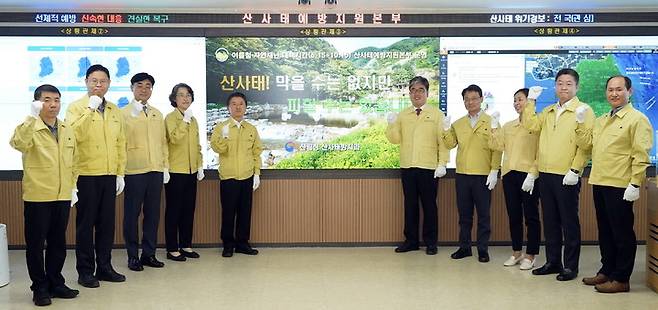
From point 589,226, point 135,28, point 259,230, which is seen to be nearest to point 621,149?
point 589,226

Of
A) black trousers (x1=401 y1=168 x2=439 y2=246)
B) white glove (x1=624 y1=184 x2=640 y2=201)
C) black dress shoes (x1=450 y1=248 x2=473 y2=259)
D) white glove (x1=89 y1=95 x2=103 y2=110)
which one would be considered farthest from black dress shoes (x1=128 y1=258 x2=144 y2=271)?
white glove (x1=624 y1=184 x2=640 y2=201)

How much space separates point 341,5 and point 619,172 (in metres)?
2.98

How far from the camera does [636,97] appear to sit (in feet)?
22.3

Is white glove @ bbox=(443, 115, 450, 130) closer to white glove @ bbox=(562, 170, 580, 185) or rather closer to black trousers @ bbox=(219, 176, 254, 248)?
white glove @ bbox=(562, 170, 580, 185)

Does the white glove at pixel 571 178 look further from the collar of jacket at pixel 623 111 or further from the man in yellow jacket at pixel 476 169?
the man in yellow jacket at pixel 476 169

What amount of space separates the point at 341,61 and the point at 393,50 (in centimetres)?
52

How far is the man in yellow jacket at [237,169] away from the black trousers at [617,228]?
119 inches

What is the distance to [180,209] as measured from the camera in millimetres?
6238

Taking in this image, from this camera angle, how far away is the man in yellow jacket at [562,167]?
521 cm

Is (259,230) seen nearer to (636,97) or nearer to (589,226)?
(589,226)

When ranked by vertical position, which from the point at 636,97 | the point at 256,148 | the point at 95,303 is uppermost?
the point at 636,97

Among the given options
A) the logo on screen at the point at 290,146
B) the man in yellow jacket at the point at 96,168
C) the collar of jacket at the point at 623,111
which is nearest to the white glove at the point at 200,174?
the logo on screen at the point at 290,146

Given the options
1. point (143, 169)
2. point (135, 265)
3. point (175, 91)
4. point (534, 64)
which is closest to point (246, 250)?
point (135, 265)

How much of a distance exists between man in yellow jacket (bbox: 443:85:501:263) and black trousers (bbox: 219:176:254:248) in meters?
1.92
